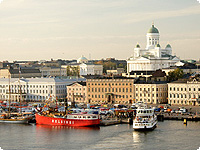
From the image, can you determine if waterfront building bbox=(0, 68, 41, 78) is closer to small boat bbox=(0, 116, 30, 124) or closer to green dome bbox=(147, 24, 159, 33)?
green dome bbox=(147, 24, 159, 33)

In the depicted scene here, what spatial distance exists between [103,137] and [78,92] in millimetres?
24257

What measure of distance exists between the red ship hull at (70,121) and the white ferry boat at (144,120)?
12.8 feet

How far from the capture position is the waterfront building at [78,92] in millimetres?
61562

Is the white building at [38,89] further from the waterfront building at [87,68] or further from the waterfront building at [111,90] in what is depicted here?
the waterfront building at [87,68]

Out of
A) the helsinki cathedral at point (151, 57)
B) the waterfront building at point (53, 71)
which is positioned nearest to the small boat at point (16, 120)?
the helsinki cathedral at point (151, 57)

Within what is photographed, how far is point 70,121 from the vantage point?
44.5 m

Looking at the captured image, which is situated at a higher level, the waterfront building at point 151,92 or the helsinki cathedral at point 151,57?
the helsinki cathedral at point 151,57

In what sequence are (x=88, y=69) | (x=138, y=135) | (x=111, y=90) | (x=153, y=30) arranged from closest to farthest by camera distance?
(x=138, y=135)
(x=111, y=90)
(x=153, y=30)
(x=88, y=69)

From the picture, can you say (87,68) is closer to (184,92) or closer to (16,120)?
(184,92)

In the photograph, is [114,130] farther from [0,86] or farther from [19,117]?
[0,86]

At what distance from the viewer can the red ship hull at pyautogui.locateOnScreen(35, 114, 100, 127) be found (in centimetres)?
4379

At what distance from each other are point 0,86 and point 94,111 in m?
24.9

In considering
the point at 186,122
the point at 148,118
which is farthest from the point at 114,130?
the point at 186,122

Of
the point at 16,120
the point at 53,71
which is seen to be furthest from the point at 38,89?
the point at 53,71
